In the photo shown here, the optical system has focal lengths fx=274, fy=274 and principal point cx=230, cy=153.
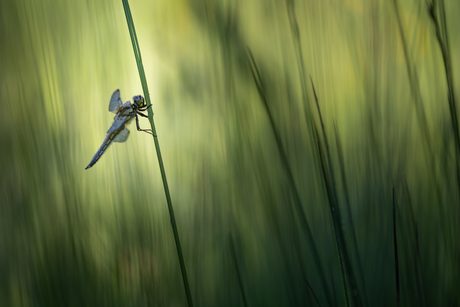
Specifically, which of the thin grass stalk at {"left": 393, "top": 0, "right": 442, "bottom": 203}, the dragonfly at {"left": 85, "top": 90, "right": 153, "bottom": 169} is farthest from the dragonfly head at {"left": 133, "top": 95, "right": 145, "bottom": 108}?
the thin grass stalk at {"left": 393, "top": 0, "right": 442, "bottom": 203}

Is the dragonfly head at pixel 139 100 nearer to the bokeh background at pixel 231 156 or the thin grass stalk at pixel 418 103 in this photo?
the bokeh background at pixel 231 156

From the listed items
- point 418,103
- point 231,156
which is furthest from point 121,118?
point 418,103

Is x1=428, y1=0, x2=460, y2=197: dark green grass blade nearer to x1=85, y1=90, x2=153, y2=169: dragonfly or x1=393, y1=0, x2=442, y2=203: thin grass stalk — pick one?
x1=393, y1=0, x2=442, y2=203: thin grass stalk

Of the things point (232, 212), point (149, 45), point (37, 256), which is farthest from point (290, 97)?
point (37, 256)

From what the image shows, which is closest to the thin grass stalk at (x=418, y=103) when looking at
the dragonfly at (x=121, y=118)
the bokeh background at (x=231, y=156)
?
the bokeh background at (x=231, y=156)

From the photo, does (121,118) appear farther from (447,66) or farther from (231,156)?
(447,66)

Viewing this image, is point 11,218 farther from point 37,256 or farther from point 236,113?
point 236,113

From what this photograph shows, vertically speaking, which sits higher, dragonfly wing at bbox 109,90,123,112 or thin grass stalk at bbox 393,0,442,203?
dragonfly wing at bbox 109,90,123,112
